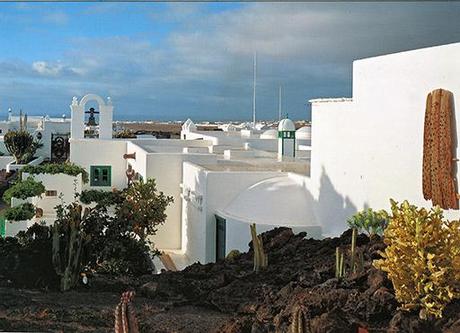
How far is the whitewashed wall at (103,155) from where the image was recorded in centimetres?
970

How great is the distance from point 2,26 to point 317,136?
3.98 m

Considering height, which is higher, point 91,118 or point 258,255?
point 91,118

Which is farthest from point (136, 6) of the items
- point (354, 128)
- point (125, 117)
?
point (354, 128)

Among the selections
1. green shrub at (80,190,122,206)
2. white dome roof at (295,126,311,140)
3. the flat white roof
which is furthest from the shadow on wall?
white dome roof at (295,126,311,140)

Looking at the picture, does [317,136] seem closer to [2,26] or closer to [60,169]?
[60,169]

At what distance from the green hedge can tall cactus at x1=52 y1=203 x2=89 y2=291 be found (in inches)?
25.9

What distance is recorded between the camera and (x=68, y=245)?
333 inches

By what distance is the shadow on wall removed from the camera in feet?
27.4

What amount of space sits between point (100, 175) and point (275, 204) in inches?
93.5

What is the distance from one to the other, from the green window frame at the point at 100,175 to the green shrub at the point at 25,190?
0.72 m

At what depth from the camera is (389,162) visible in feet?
24.6

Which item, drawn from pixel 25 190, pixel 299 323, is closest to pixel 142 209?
pixel 25 190

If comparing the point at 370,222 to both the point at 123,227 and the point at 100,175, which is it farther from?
the point at 100,175

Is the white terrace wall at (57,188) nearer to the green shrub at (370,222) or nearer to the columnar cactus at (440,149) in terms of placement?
the green shrub at (370,222)
